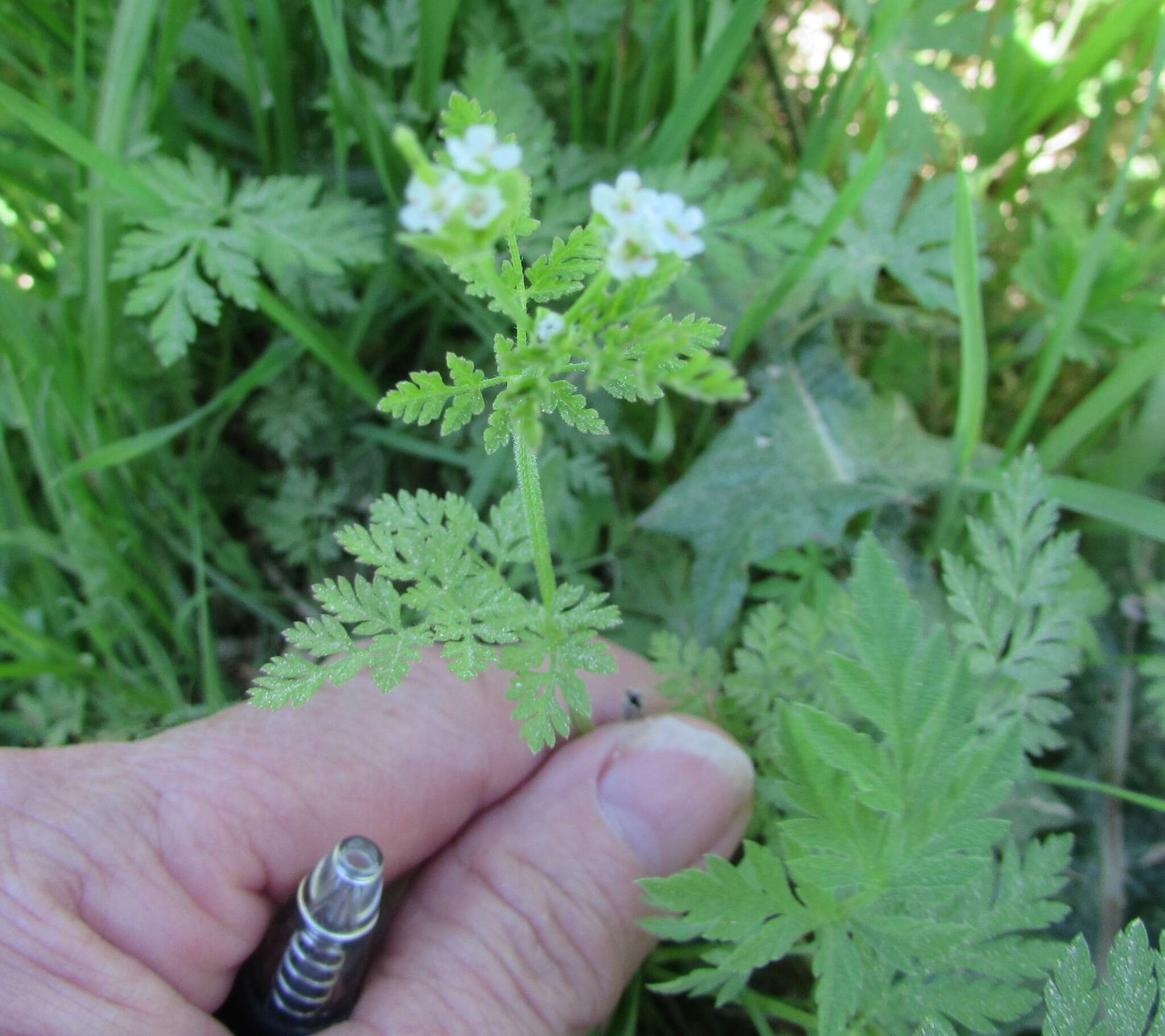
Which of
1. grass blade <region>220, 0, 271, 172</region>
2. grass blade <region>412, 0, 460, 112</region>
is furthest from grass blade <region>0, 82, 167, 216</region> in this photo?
grass blade <region>412, 0, 460, 112</region>

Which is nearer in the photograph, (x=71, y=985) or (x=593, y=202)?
(x=593, y=202)

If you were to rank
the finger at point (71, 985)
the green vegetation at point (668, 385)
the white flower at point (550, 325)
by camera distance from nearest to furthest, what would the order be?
the white flower at point (550, 325) → the finger at point (71, 985) → the green vegetation at point (668, 385)

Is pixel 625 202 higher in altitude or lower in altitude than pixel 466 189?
lower

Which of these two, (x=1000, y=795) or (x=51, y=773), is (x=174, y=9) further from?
(x=1000, y=795)

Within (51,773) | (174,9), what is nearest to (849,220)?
(174,9)

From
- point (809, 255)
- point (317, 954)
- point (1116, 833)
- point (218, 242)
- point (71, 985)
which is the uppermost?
point (218, 242)

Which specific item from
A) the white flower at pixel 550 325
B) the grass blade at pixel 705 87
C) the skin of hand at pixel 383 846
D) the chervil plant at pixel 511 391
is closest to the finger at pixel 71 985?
the skin of hand at pixel 383 846

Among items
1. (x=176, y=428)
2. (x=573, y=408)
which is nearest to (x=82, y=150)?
(x=176, y=428)

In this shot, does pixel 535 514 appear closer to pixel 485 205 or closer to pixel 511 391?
pixel 511 391

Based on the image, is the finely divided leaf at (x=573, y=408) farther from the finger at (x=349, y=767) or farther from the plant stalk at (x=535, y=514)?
the finger at (x=349, y=767)
